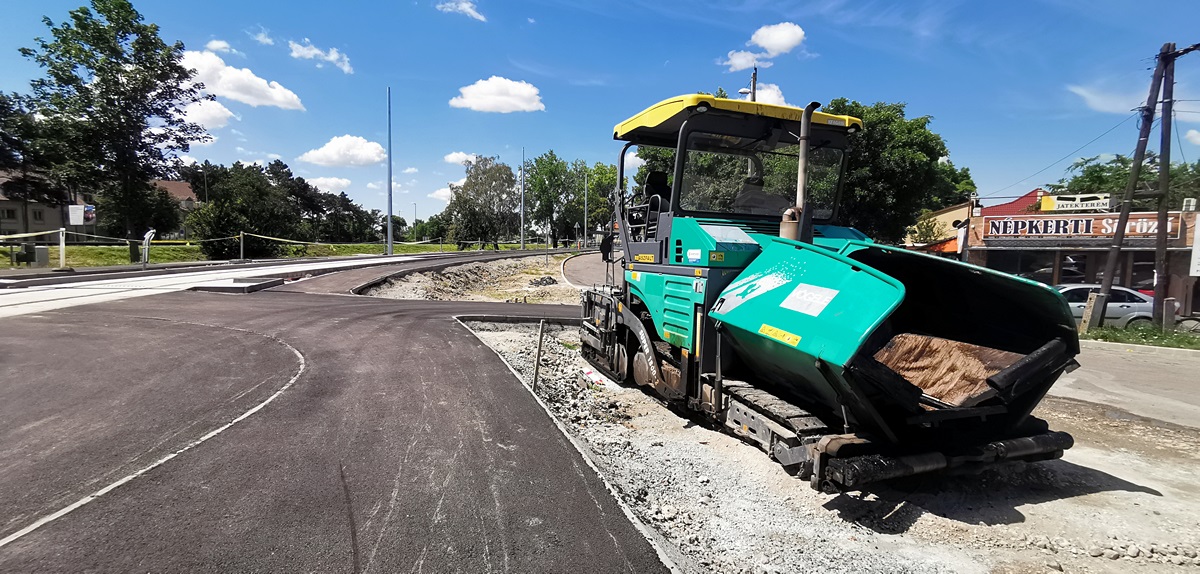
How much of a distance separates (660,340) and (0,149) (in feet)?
184

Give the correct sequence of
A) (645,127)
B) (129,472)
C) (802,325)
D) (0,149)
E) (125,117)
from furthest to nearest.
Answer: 1. (0,149)
2. (125,117)
3. (645,127)
4. (129,472)
5. (802,325)

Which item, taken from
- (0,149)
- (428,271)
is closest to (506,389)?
(428,271)

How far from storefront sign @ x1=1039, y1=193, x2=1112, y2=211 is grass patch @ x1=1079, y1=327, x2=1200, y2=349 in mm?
11938

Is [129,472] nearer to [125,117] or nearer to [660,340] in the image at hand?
[660,340]

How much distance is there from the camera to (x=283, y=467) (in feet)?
14.0

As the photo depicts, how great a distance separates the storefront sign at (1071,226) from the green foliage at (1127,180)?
3.31 ft

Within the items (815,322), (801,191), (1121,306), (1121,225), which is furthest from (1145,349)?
(815,322)

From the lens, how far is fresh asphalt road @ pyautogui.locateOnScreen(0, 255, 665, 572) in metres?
3.14

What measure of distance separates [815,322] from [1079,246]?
24023 mm

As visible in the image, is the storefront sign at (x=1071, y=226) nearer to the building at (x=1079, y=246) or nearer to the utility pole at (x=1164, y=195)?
the building at (x=1079, y=246)

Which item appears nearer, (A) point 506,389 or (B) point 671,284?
(B) point 671,284

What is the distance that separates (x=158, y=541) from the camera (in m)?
3.15

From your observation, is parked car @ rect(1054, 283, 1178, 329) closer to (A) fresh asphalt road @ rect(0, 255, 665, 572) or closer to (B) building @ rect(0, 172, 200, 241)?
→ (A) fresh asphalt road @ rect(0, 255, 665, 572)

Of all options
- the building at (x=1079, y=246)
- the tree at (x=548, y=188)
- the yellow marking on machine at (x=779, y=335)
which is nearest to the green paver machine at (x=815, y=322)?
the yellow marking on machine at (x=779, y=335)
